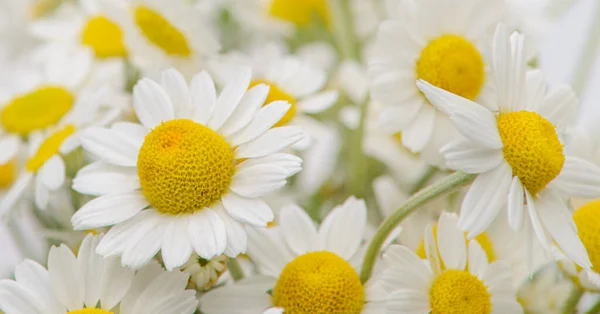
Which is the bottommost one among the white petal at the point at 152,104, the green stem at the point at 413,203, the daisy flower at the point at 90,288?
the daisy flower at the point at 90,288

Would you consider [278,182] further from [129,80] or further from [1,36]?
[1,36]

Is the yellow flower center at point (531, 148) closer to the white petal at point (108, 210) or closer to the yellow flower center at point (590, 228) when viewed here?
the yellow flower center at point (590, 228)

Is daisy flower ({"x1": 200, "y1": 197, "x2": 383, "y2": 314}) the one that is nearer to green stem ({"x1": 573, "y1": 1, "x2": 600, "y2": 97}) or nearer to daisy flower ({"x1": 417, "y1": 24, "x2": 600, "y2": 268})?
daisy flower ({"x1": 417, "y1": 24, "x2": 600, "y2": 268})

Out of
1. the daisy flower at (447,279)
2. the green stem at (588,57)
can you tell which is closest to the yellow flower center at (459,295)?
the daisy flower at (447,279)

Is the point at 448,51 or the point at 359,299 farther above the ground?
the point at 448,51

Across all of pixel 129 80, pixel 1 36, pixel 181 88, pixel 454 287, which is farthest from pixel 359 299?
pixel 1 36

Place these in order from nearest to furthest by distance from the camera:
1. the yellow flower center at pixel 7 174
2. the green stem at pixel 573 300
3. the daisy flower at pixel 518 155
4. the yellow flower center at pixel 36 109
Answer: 1. the daisy flower at pixel 518 155
2. the green stem at pixel 573 300
3. the yellow flower center at pixel 36 109
4. the yellow flower center at pixel 7 174

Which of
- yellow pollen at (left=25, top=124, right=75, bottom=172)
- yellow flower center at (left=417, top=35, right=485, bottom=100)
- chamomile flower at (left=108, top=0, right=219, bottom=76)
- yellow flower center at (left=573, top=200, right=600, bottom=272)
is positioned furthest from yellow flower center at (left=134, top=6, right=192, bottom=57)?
yellow flower center at (left=573, top=200, right=600, bottom=272)
